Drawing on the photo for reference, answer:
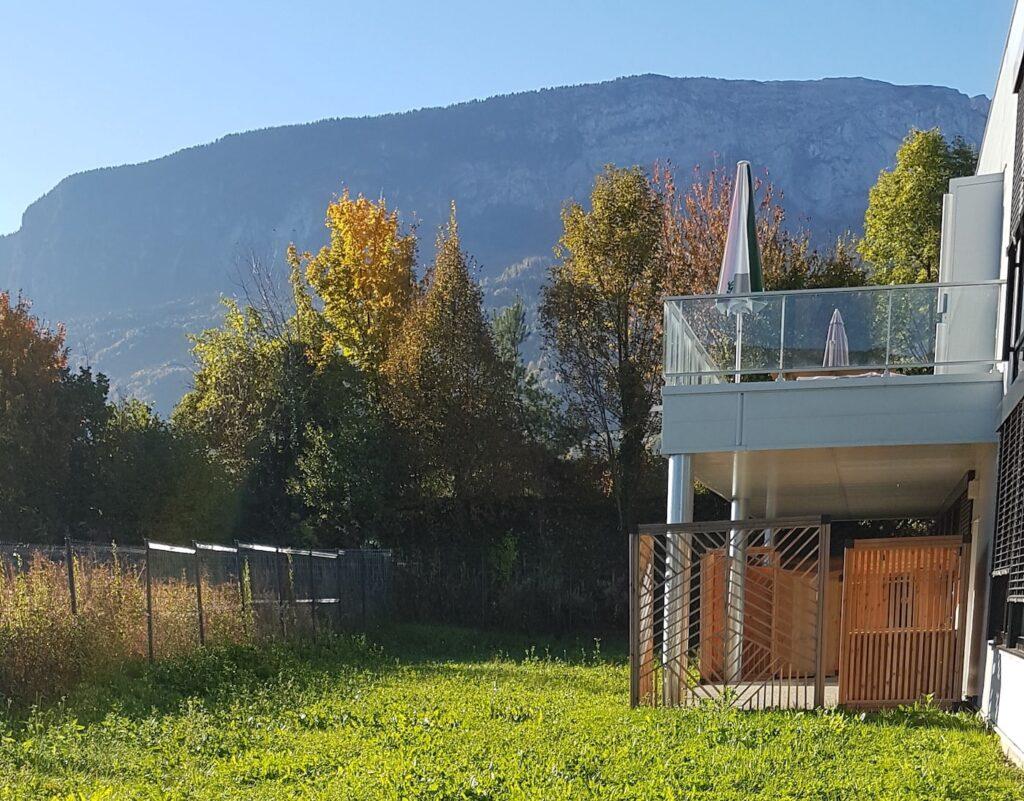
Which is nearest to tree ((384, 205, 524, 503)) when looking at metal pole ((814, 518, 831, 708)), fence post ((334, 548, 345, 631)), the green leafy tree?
the green leafy tree

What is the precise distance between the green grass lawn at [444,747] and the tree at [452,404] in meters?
16.0

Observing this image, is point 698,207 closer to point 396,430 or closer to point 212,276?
point 396,430

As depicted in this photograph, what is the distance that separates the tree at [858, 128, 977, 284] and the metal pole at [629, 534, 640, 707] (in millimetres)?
23335

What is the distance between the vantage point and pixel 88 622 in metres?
12.4

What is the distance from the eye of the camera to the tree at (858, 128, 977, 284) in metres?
33.2

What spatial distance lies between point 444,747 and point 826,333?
6148mm

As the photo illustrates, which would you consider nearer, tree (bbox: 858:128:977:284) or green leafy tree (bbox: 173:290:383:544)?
green leafy tree (bbox: 173:290:383:544)

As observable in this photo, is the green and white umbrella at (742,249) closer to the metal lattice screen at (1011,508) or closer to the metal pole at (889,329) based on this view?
the metal pole at (889,329)

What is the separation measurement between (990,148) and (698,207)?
2039 centimetres

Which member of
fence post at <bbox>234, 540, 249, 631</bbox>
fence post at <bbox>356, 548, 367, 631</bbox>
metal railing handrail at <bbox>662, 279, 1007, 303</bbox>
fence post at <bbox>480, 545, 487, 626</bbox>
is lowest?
fence post at <bbox>480, 545, 487, 626</bbox>

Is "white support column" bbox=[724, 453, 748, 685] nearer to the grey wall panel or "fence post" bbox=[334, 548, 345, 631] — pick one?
the grey wall panel

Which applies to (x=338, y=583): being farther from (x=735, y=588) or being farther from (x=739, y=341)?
(x=739, y=341)

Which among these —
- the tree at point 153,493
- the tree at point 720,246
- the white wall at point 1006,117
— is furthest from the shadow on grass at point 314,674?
the tree at point 720,246

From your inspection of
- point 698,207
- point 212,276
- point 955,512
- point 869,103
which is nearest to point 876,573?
point 955,512
